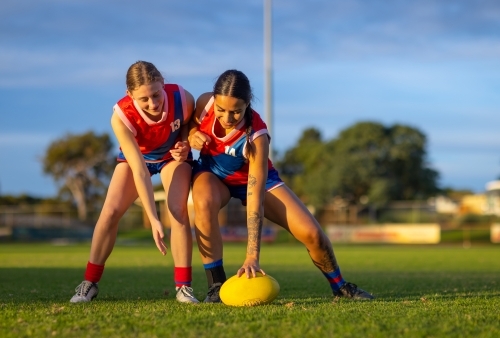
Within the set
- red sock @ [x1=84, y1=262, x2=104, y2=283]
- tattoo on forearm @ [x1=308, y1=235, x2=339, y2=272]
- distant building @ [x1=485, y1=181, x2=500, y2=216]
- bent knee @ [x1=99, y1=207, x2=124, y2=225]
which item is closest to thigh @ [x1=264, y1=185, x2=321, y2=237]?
tattoo on forearm @ [x1=308, y1=235, x2=339, y2=272]

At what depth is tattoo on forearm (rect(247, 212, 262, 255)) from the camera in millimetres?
5766

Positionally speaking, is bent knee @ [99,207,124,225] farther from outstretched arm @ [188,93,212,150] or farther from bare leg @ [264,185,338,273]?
bare leg @ [264,185,338,273]

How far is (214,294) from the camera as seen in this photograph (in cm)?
607

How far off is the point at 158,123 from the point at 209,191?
713 millimetres

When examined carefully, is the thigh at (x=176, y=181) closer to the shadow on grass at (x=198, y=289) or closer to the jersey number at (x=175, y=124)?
the jersey number at (x=175, y=124)

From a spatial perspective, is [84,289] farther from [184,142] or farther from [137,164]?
[184,142]

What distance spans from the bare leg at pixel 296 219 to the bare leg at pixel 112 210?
1225mm

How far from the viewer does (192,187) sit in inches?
251

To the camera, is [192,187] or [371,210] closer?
[192,187]

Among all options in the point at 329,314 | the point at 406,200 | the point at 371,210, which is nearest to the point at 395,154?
the point at 406,200

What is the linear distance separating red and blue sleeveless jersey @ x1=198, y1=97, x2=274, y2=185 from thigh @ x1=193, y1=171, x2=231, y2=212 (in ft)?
0.27

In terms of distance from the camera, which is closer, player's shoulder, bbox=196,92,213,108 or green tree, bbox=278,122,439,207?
player's shoulder, bbox=196,92,213,108

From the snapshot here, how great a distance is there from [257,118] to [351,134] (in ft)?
177

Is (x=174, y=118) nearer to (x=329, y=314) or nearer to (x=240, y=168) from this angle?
(x=240, y=168)
